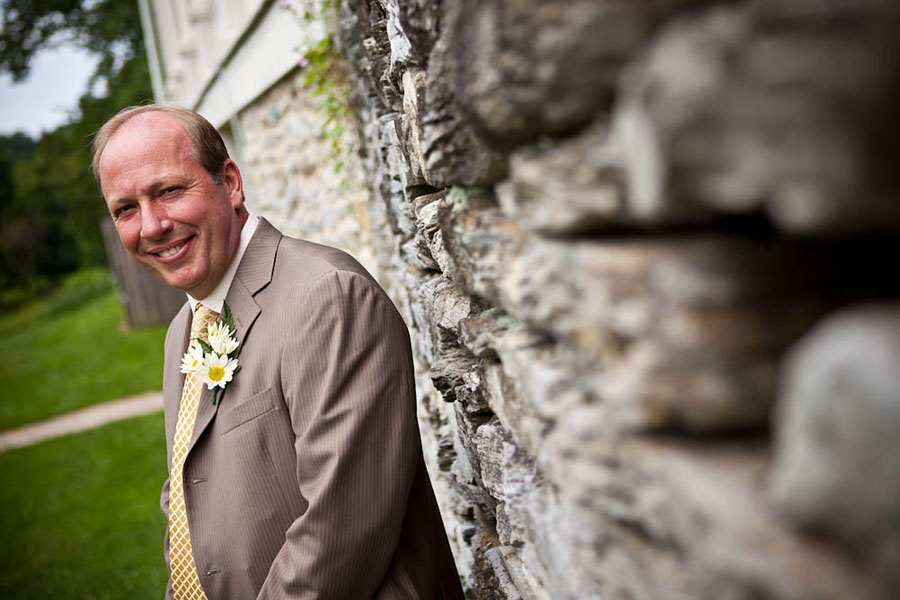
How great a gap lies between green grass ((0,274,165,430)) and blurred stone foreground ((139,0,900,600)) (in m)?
9.97

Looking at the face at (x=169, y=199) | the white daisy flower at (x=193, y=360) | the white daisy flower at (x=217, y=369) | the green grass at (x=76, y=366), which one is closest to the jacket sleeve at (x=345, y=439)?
the white daisy flower at (x=217, y=369)

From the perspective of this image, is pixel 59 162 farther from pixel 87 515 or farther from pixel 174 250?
pixel 174 250

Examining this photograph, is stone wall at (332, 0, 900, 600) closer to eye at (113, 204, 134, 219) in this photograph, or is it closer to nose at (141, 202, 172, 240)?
nose at (141, 202, 172, 240)

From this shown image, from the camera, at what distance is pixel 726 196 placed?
663 millimetres

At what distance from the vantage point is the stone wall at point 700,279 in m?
0.58

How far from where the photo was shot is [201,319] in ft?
7.17

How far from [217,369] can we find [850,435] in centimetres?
164

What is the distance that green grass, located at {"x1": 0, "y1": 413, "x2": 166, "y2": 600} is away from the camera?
514 cm

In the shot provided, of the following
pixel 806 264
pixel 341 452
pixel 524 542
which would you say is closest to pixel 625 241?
pixel 806 264

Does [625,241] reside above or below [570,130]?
below

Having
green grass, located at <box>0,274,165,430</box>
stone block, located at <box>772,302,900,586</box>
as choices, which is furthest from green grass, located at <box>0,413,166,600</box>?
stone block, located at <box>772,302,900,586</box>

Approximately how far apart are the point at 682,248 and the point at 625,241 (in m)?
0.08

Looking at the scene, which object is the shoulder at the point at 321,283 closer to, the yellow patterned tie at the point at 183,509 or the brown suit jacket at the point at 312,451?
→ the brown suit jacket at the point at 312,451

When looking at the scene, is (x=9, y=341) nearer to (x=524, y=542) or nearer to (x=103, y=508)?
(x=103, y=508)
